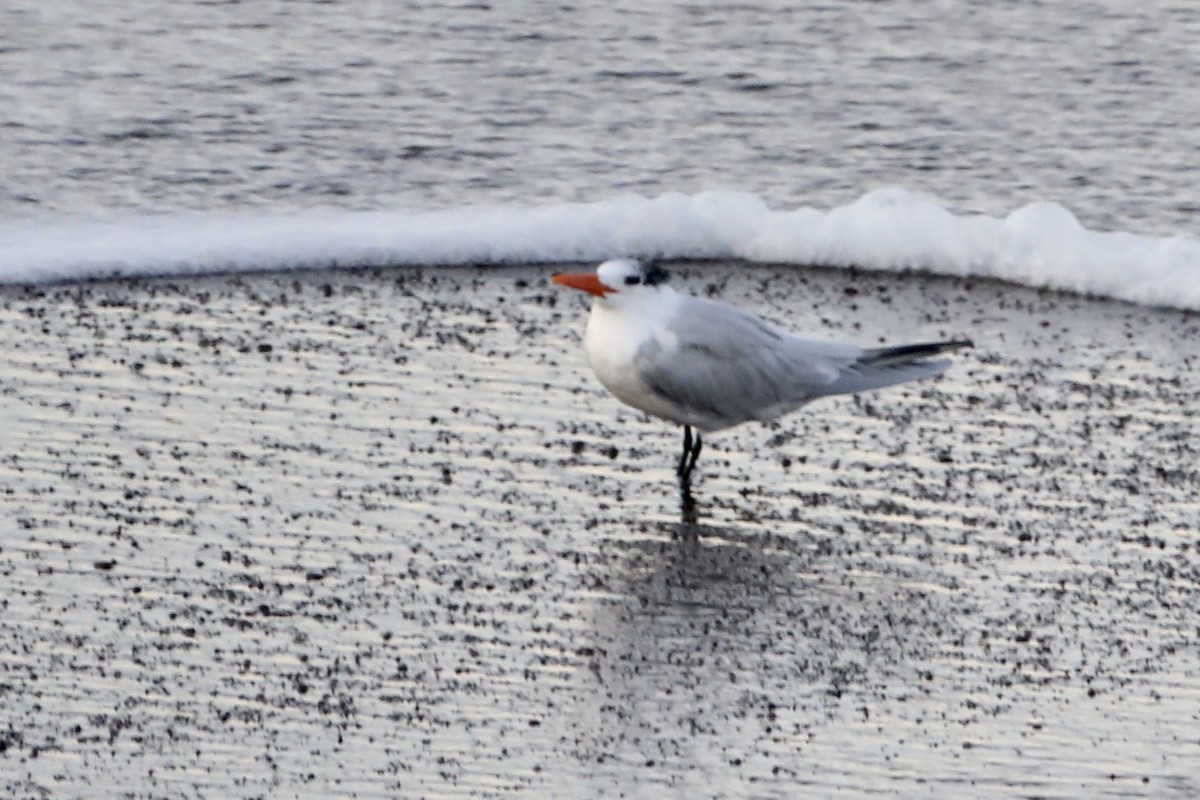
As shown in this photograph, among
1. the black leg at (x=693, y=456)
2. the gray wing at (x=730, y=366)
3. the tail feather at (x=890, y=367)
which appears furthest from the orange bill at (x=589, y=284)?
the tail feather at (x=890, y=367)

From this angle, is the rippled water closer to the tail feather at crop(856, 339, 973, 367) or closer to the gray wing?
the tail feather at crop(856, 339, 973, 367)

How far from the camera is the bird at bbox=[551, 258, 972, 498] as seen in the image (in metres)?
6.26

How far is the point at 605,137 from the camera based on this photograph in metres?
9.58

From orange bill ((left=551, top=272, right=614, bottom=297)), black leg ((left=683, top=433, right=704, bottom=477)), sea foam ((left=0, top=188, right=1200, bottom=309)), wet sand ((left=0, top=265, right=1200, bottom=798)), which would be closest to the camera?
wet sand ((left=0, top=265, right=1200, bottom=798))

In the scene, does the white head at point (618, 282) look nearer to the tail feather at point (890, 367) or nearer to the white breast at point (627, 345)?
the white breast at point (627, 345)

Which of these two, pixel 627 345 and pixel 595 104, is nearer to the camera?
pixel 627 345

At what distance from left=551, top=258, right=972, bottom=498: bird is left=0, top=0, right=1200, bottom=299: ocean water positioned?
1.63 meters

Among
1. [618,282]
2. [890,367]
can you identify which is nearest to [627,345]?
[618,282]

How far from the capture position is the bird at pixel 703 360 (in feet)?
20.5

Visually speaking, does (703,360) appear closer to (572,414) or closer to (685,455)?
(685,455)

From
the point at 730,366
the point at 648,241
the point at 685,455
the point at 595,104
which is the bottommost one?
the point at 685,455

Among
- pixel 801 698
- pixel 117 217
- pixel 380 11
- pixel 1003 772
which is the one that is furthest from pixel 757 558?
pixel 380 11

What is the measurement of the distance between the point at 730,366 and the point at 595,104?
149 inches

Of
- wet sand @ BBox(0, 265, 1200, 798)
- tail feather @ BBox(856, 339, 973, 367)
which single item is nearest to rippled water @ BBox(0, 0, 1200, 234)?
wet sand @ BBox(0, 265, 1200, 798)
